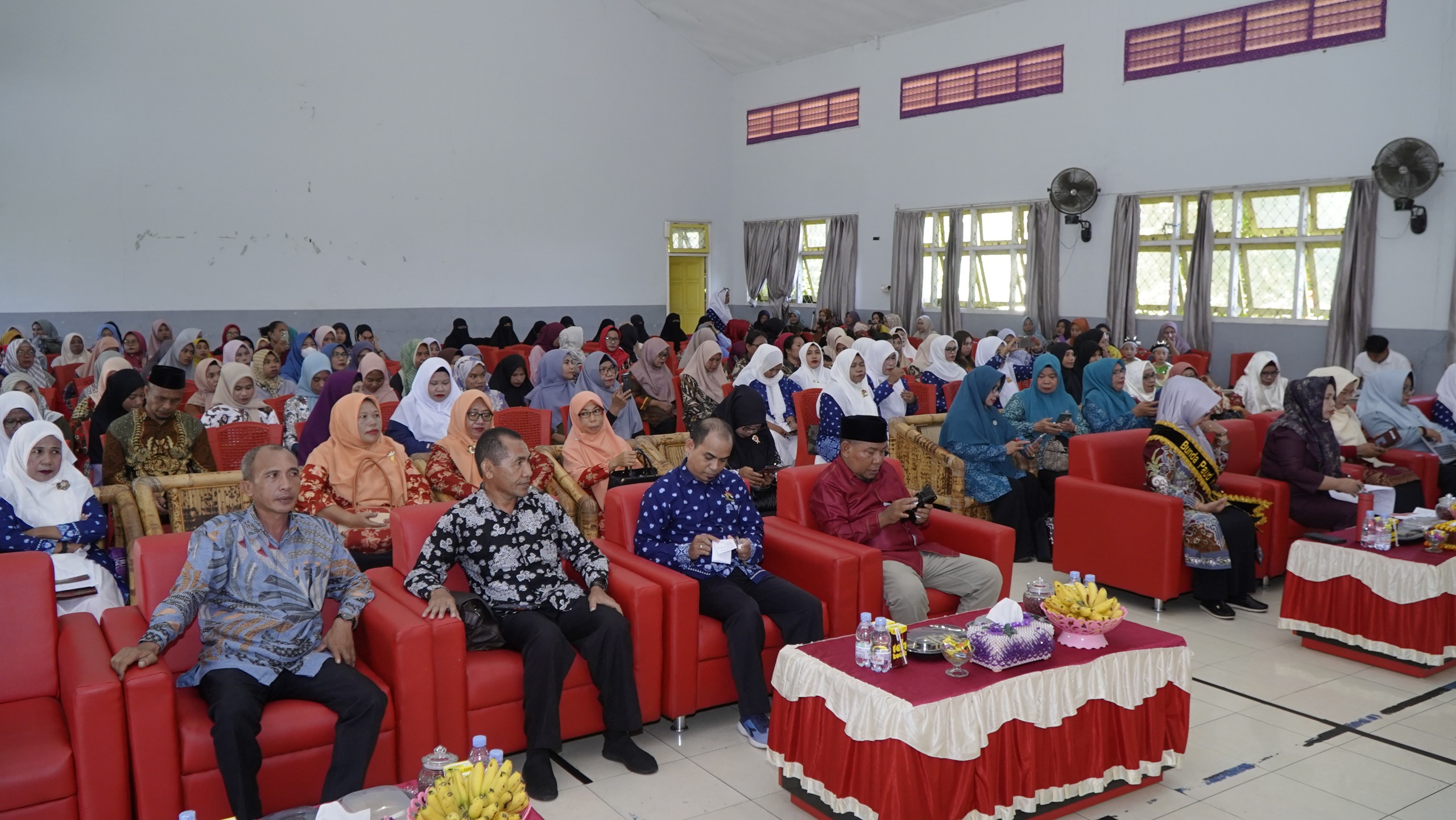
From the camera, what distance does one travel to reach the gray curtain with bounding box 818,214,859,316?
48.6 ft

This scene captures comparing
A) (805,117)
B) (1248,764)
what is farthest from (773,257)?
(1248,764)

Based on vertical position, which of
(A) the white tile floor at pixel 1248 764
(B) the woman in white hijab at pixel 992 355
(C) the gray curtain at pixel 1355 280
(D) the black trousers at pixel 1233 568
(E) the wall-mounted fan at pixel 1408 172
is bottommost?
(A) the white tile floor at pixel 1248 764

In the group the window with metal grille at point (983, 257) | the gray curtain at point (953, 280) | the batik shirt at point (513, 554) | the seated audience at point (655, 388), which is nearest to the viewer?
the batik shirt at point (513, 554)

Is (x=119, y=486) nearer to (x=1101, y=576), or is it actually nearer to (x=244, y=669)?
(x=244, y=669)

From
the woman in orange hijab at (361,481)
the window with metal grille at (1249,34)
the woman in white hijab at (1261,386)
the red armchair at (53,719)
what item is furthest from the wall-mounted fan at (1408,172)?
the red armchair at (53,719)

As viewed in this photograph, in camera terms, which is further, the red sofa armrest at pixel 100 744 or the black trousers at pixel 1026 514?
the black trousers at pixel 1026 514

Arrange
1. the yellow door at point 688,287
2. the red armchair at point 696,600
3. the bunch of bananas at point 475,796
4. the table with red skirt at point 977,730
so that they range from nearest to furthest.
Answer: the bunch of bananas at point 475,796
the table with red skirt at point 977,730
the red armchair at point 696,600
the yellow door at point 688,287

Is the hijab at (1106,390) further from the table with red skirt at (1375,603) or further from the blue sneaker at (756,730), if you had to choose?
the blue sneaker at (756,730)

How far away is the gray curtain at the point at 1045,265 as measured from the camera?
1201 cm

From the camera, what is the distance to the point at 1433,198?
349 inches

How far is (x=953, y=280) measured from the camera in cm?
1329

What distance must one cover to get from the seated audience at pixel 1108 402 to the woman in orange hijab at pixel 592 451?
9.76 ft

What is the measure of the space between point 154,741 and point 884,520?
8.26 feet

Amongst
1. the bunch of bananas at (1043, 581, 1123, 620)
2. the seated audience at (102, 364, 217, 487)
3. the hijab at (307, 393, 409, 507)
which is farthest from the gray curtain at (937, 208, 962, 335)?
the bunch of bananas at (1043, 581, 1123, 620)
